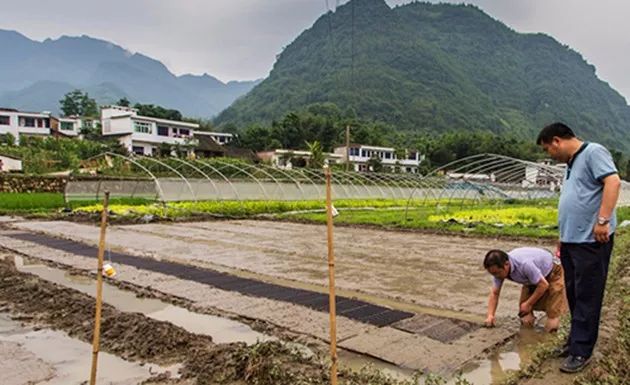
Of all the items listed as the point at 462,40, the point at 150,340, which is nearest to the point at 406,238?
the point at 150,340

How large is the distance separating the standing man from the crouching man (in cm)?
74

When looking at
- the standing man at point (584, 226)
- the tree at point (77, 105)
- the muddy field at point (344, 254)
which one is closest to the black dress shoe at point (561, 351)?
the standing man at point (584, 226)

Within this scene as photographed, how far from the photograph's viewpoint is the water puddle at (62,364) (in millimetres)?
3539

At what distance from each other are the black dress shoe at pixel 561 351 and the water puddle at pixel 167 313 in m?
2.41

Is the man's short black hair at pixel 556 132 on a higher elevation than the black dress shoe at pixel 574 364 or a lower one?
higher

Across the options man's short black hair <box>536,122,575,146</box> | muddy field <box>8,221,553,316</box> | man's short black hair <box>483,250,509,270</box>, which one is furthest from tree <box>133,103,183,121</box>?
man's short black hair <box>536,122,575,146</box>

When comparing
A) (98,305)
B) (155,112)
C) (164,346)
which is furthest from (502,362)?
(155,112)

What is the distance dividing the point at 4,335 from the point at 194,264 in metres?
3.86

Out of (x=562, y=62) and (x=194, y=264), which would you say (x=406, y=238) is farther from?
(x=562, y=62)

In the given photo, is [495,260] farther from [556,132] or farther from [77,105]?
[77,105]

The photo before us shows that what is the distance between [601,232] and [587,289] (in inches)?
17.9

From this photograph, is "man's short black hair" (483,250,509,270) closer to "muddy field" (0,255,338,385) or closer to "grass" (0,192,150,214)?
"muddy field" (0,255,338,385)

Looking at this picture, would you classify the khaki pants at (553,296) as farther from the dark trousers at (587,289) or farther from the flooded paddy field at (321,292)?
the dark trousers at (587,289)

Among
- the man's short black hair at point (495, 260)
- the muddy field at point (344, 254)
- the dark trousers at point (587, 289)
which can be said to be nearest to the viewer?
the dark trousers at point (587, 289)
